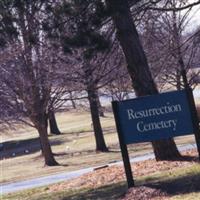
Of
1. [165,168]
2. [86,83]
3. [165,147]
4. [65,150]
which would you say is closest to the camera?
[165,168]

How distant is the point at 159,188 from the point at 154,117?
47.4 inches

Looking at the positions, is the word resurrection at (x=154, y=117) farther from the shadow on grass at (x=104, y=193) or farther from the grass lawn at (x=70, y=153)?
the grass lawn at (x=70, y=153)

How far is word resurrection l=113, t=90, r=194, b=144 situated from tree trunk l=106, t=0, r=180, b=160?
3381 millimetres

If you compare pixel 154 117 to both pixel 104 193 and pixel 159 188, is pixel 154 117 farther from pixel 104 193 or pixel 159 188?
pixel 104 193

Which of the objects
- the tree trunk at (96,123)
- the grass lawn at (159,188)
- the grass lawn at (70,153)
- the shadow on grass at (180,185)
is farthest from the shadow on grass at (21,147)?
the shadow on grass at (180,185)

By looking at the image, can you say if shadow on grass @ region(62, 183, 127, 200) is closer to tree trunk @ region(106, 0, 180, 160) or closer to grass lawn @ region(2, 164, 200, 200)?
grass lawn @ region(2, 164, 200, 200)

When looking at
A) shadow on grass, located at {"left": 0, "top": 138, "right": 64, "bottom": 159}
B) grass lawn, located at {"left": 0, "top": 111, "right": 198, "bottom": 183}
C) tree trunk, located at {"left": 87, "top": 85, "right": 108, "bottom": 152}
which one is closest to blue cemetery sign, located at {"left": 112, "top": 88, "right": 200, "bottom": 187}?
grass lawn, located at {"left": 0, "top": 111, "right": 198, "bottom": 183}

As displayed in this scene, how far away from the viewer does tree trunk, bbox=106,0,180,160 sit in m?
13.4

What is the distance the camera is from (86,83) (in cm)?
2884

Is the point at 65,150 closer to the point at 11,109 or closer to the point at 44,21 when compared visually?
the point at 11,109

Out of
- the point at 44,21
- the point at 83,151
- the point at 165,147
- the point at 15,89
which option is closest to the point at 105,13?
the point at 44,21

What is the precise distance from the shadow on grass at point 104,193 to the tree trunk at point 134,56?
8.14 feet

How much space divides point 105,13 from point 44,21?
7.75 ft

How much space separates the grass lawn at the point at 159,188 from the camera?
972 cm
